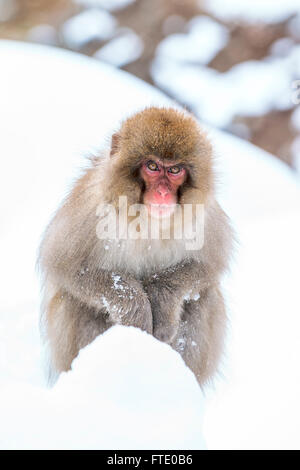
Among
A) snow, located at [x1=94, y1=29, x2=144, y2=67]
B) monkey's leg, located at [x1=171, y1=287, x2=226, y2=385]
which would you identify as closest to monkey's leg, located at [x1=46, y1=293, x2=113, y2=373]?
monkey's leg, located at [x1=171, y1=287, x2=226, y2=385]

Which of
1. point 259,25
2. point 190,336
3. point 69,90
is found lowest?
point 190,336

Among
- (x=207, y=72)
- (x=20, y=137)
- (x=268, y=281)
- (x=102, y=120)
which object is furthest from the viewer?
(x=207, y=72)

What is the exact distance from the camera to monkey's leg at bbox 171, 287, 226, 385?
125 inches

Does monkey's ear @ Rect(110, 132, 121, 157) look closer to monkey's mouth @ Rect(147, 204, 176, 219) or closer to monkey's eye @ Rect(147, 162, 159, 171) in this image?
monkey's eye @ Rect(147, 162, 159, 171)

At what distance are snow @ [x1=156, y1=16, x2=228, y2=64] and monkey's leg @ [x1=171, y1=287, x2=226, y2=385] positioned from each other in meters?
4.05

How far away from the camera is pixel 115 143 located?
9.82 ft

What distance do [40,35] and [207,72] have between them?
1903 millimetres

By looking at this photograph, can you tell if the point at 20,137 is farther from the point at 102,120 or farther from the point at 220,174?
the point at 220,174

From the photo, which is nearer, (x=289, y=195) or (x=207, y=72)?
(x=289, y=195)

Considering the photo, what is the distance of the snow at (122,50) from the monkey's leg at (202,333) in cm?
401

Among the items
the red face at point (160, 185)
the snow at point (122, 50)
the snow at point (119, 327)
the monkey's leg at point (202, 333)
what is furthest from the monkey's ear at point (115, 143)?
the snow at point (122, 50)

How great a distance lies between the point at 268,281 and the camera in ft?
15.0

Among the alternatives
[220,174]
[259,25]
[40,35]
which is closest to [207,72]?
[259,25]
